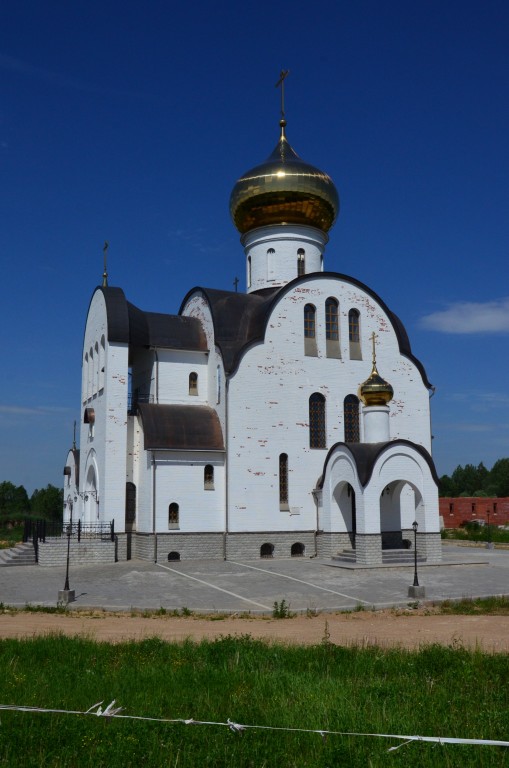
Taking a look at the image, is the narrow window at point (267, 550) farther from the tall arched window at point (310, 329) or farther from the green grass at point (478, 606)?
the green grass at point (478, 606)

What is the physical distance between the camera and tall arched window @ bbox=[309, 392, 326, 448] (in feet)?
67.7

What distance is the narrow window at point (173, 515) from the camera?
19.2 metres

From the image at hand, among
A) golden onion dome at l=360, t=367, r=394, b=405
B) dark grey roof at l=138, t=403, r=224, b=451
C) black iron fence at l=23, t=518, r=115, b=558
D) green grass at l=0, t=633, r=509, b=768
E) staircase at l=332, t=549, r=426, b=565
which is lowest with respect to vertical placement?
green grass at l=0, t=633, r=509, b=768

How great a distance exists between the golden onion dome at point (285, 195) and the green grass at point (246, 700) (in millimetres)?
16938

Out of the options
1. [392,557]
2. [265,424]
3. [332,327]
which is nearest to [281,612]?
[392,557]

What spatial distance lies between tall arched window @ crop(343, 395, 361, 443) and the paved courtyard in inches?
160

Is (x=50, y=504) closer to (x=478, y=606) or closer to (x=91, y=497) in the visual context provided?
(x=91, y=497)

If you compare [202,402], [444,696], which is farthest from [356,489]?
[444,696]

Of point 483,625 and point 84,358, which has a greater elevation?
point 84,358

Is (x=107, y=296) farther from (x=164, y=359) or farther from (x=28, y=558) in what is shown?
(x=28, y=558)

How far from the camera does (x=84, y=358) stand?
77.8 feet

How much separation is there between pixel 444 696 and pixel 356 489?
1207 centimetres

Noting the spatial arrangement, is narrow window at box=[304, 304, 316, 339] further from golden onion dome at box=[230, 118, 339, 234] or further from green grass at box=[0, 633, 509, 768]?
green grass at box=[0, 633, 509, 768]

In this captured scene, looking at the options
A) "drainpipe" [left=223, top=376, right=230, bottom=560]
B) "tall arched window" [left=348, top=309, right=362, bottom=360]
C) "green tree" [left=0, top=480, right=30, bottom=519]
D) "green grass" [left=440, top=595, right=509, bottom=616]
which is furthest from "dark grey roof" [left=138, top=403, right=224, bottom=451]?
"green tree" [left=0, top=480, right=30, bottom=519]
